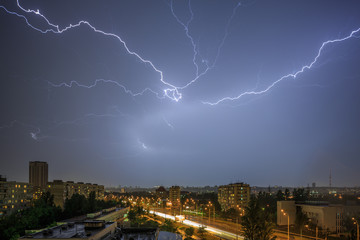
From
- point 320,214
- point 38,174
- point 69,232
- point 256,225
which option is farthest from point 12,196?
point 38,174

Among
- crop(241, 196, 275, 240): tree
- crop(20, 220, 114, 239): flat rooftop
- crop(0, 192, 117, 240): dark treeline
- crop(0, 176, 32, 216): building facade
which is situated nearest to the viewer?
crop(20, 220, 114, 239): flat rooftop

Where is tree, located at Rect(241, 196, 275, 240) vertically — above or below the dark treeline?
above

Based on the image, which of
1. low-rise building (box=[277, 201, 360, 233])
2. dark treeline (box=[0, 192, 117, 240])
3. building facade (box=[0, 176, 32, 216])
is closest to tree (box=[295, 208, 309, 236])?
low-rise building (box=[277, 201, 360, 233])

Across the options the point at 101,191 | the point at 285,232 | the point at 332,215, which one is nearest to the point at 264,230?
the point at 285,232

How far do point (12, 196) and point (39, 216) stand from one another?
3788cm

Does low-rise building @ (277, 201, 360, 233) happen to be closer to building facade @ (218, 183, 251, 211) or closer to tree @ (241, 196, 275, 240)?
tree @ (241, 196, 275, 240)

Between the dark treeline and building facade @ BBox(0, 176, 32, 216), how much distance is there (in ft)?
66.7

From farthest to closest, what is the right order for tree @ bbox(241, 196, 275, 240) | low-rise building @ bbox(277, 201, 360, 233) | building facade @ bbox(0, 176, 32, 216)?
building facade @ bbox(0, 176, 32, 216) < low-rise building @ bbox(277, 201, 360, 233) < tree @ bbox(241, 196, 275, 240)

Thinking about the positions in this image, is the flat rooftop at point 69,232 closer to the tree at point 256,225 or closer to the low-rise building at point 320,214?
the tree at point 256,225

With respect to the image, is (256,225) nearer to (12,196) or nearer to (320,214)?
(320,214)

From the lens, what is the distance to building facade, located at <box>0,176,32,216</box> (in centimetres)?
6657

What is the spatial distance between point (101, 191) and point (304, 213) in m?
98.8

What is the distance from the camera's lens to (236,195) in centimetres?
8331

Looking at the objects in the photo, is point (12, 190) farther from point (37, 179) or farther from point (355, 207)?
point (37, 179)
